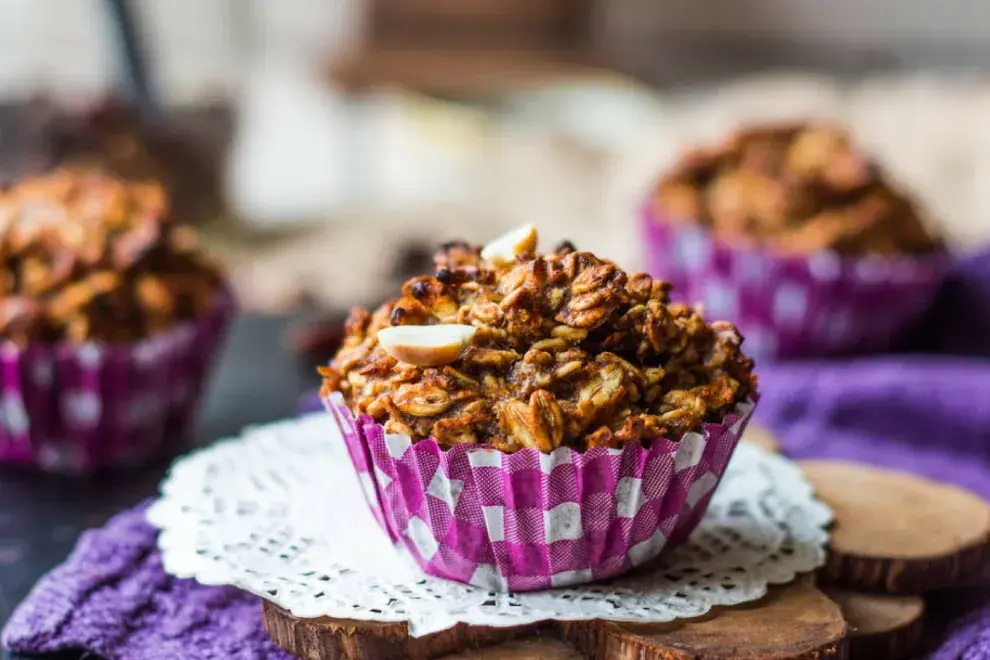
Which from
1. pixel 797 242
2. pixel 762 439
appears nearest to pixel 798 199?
pixel 797 242

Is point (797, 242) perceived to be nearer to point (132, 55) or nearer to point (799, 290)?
point (799, 290)

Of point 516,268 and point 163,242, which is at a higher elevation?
point 516,268

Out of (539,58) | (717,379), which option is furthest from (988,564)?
Answer: (539,58)

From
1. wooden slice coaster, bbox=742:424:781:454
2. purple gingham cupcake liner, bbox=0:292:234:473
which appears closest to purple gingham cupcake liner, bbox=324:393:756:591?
wooden slice coaster, bbox=742:424:781:454

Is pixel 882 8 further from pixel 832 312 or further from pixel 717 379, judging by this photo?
pixel 717 379

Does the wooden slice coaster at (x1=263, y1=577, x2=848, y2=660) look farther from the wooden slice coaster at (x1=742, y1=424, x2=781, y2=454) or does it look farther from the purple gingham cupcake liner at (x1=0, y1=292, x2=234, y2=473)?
the purple gingham cupcake liner at (x1=0, y1=292, x2=234, y2=473)

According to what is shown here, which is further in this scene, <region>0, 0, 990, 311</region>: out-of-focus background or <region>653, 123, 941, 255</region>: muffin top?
<region>0, 0, 990, 311</region>: out-of-focus background
